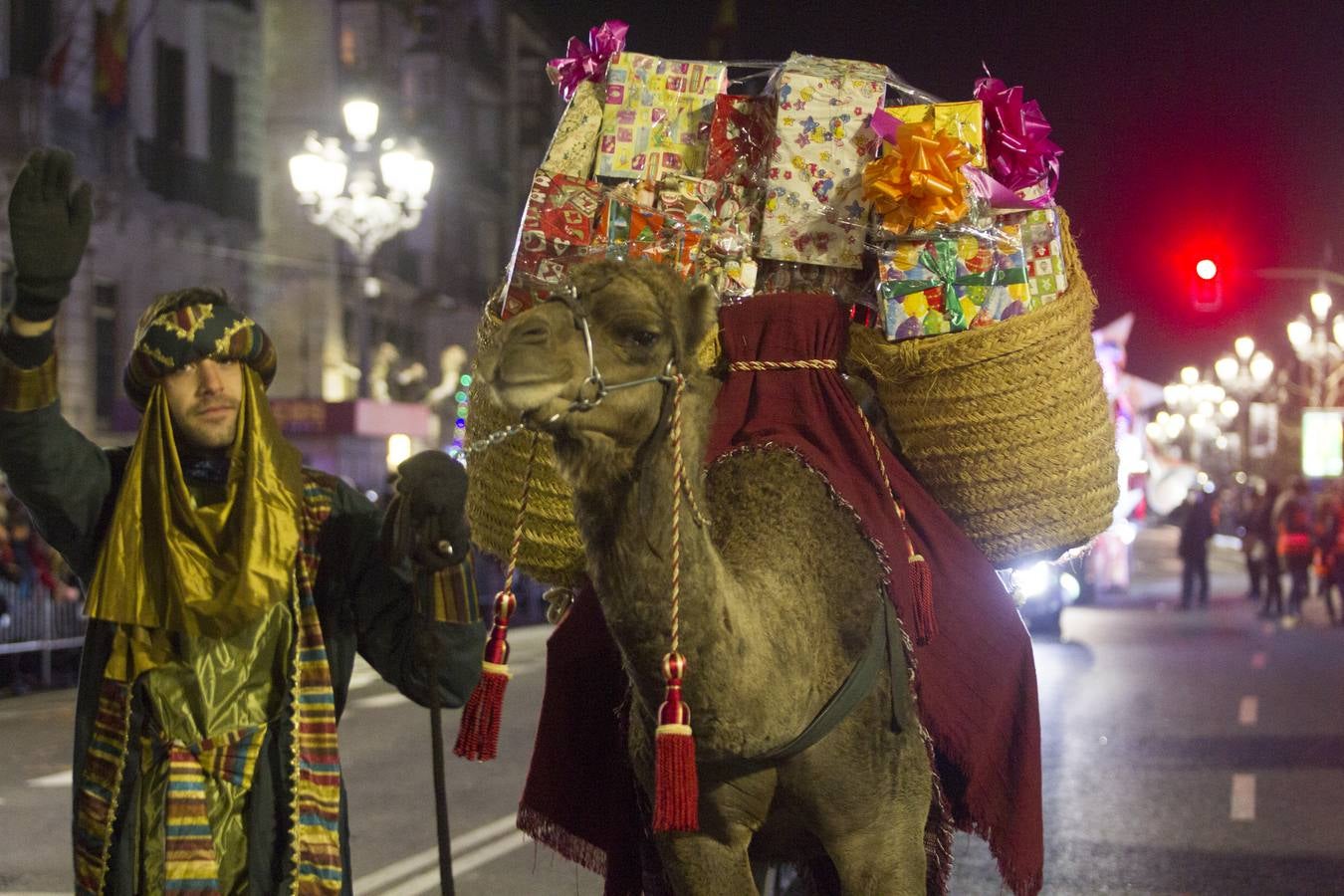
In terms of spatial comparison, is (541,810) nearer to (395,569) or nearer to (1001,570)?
(395,569)

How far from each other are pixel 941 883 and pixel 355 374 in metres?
34.0

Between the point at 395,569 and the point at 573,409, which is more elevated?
the point at 573,409

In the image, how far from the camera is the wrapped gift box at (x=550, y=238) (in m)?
5.02

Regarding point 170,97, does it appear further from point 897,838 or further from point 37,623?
point 897,838

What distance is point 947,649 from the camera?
4.67 m

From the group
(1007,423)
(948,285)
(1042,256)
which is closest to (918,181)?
(948,285)

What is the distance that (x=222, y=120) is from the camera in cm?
3219

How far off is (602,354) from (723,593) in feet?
2.11

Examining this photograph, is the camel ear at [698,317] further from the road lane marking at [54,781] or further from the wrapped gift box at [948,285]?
the road lane marking at [54,781]

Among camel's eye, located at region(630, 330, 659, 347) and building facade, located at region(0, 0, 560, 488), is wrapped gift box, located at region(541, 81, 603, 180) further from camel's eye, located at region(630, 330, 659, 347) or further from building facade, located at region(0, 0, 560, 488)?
building facade, located at region(0, 0, 560, 488)

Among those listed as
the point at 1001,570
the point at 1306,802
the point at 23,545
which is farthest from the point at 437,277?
the point at 1001,570

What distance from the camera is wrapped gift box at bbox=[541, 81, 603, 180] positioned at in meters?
5.45

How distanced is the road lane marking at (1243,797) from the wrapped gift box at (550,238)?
6.18m

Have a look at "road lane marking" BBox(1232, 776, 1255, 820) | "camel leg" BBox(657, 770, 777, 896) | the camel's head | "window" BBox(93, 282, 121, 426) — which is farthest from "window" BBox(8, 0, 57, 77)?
the camel's head
